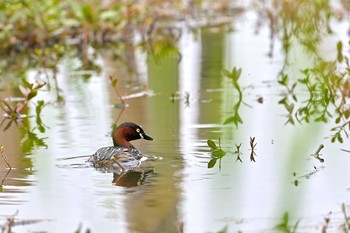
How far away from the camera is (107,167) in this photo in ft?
18.0

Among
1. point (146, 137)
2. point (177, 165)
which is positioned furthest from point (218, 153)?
point (146, 137)

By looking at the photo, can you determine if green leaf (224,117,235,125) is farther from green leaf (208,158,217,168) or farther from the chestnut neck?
green leaf (208,158,217,168)

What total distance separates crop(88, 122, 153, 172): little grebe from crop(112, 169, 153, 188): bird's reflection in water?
7cm

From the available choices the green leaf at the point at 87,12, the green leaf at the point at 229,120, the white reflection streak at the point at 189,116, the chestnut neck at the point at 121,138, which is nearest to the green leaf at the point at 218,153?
the white reflection streak at the point at 189,116

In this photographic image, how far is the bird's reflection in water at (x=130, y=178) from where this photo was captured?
5009 millimetres

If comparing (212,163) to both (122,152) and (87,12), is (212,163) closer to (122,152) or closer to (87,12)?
(122,152)

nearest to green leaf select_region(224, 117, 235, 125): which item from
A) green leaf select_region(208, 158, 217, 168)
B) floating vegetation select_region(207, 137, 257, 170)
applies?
floating vegetation select_region(207, 137, 257, 170)

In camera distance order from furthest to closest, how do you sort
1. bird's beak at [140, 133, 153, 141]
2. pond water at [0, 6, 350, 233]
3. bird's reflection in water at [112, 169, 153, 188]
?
bird's beak at [140, 133, 153, 141] < bird's reflection in water at [112, 169, 153, 188] < pond water at [0, 6, 350, 233]

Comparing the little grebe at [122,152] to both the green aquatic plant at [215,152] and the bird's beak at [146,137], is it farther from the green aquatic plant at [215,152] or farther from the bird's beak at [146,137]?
the green aquatic plant at [215,152]

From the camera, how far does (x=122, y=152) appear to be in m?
5.72

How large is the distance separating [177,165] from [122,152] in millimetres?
467

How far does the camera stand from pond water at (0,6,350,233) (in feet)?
12.5

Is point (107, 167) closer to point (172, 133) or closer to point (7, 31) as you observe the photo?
point (172, 133)

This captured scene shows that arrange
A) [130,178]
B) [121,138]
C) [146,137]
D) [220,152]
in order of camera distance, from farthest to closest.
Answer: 1. [146,137]
2. [121,138]
3. [220,152]
4. [130,178]
